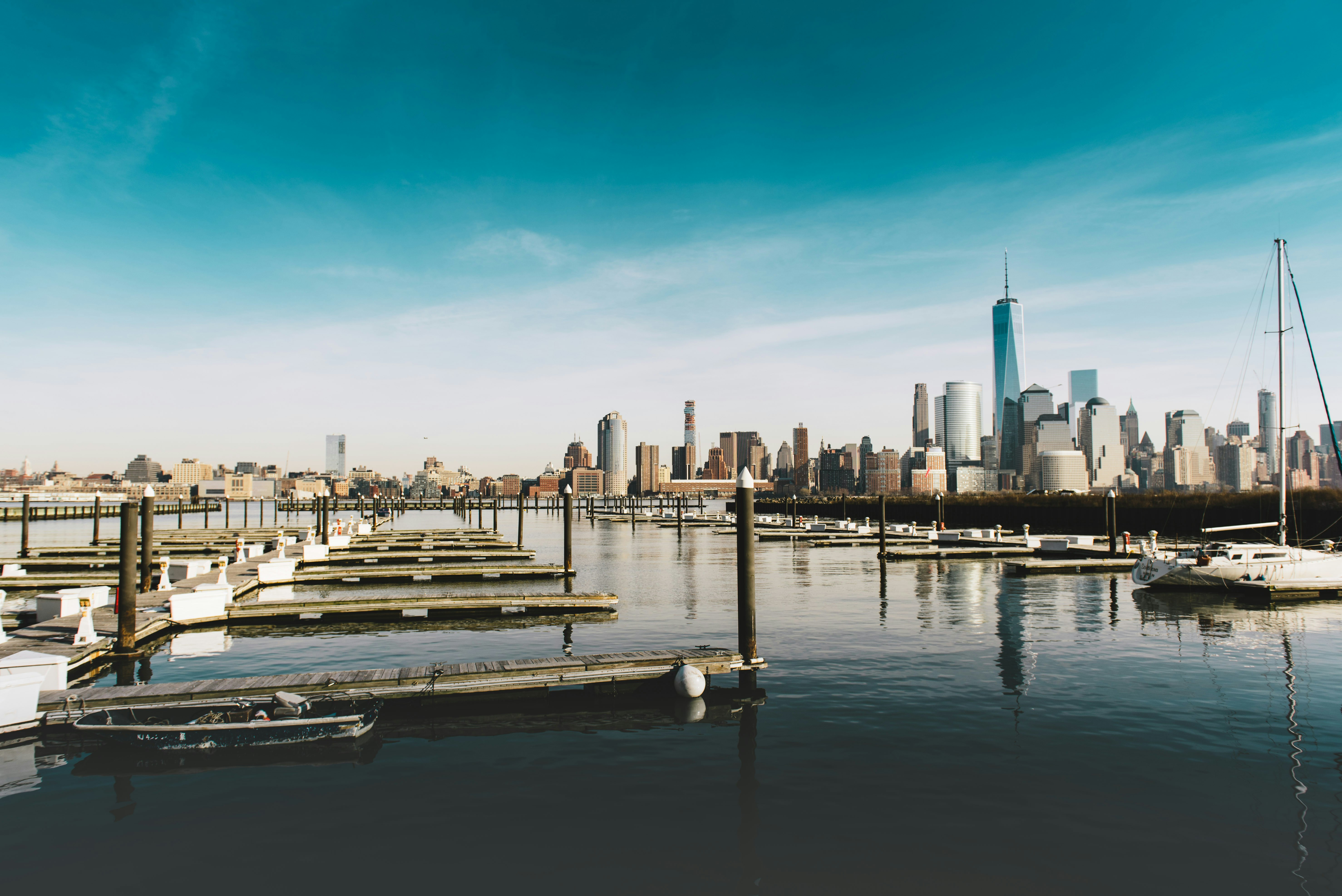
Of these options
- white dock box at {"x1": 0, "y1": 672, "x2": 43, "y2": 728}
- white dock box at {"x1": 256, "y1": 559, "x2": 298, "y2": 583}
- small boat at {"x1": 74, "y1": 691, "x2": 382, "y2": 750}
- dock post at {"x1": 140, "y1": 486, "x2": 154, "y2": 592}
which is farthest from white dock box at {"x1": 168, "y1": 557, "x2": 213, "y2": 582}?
small boat at {"x1": 74, "y1": 691, "x2": 382, "y2": 750}

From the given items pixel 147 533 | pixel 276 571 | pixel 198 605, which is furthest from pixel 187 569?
pixel 147 533

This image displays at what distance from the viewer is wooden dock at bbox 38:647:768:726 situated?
567 inches

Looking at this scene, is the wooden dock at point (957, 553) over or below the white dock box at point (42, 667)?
below

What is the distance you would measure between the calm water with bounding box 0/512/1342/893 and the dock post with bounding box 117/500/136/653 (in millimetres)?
1212

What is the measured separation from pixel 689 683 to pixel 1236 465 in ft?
531

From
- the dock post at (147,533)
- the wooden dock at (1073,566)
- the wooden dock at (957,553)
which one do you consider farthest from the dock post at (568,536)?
the wooden dock at (1073,566)

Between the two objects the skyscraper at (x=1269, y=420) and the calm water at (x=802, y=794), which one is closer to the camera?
the calm water at (x=802, y=794)

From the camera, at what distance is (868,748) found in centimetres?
1347

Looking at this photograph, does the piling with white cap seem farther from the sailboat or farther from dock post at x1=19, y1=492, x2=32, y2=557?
dock post at x1=19, y1=492, x2=32, y2=557

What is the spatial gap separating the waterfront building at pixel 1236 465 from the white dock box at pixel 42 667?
156m

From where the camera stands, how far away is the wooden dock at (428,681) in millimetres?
14398

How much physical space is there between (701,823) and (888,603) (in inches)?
891

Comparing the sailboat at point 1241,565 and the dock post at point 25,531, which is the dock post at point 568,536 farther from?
the dock post at point 25,531

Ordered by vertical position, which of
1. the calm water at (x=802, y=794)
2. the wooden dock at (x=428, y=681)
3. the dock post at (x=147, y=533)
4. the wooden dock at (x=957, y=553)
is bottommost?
the wooden dock at (x=957, y=553)
